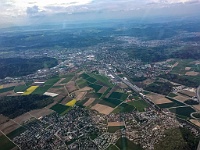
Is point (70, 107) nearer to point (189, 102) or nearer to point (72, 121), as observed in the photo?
point (72, 121)

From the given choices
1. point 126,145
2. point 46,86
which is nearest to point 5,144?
point 126,145

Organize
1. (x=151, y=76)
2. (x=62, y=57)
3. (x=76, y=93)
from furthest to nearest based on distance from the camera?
(x=62, y=57), (x=151, y=76), (x=76, y=93)

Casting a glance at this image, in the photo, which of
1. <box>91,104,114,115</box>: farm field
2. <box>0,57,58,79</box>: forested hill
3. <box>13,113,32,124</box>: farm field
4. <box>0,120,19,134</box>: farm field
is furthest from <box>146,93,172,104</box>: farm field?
<box>0,57,58,79</box>: forested hill

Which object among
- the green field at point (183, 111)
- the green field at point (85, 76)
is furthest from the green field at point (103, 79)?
the green field at point (183, 111)

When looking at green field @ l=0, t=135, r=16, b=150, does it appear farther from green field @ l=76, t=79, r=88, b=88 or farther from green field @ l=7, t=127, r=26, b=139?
green field @ l=76, t=79, r=88, b=88

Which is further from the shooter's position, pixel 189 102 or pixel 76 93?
pixel 76 93

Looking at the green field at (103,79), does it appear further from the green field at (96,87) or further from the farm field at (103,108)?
the farm field at (103,108)

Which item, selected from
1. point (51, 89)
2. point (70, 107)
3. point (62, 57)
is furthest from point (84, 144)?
point (62, 57)

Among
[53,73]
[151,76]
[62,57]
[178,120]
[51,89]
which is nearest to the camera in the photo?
[178,120]

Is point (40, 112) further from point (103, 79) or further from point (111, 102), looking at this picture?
point (103, 79)
